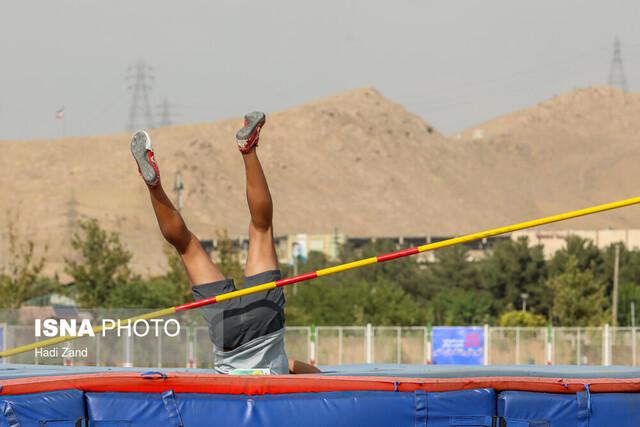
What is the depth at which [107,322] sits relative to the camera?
835 centimetres

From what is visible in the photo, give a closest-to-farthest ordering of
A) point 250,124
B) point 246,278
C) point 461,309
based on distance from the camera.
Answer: point 250,124, point 246,278, point 461,309

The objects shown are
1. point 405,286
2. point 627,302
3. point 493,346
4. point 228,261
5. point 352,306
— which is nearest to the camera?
point 493,346

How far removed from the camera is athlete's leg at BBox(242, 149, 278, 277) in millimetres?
7422

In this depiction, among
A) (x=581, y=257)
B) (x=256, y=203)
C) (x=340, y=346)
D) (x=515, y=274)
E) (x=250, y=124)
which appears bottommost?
(x=340, y=346)

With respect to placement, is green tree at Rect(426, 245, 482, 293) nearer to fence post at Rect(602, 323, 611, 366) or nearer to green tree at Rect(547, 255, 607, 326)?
green tree at Rect(547, 255, 607, 326)

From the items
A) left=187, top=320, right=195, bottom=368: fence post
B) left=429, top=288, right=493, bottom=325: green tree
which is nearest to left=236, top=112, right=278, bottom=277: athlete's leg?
left=187, top=320, right=195, bottom=368: fence post

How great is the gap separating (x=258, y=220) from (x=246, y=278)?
0.37m

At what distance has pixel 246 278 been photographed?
24.7 ft

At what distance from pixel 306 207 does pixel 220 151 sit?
22358 mm

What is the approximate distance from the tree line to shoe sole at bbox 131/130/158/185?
29099 mm

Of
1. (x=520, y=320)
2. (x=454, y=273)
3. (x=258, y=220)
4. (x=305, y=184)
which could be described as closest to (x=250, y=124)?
(x=258, y=220)

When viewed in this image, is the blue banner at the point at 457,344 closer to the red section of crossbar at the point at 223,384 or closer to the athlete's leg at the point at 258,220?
the athlete's leg at the point at 258,220

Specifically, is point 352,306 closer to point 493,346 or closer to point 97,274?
point 97,274

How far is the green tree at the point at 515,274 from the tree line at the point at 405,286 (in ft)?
0.19
